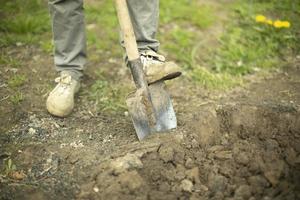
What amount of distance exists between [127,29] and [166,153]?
821 mm

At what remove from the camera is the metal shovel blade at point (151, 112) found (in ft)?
8.61

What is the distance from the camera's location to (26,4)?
438 cm

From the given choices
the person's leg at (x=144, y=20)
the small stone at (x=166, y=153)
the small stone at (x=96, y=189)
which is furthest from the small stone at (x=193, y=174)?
the person's leg at (x=144, y=20)

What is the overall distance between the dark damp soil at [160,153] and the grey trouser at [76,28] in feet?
1.10

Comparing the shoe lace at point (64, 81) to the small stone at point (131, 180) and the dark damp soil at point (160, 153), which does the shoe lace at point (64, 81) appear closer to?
the dark damp soil at point (160, 153)

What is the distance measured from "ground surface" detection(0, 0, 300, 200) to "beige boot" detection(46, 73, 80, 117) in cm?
6

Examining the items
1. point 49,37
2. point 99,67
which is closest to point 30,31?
point 49,37

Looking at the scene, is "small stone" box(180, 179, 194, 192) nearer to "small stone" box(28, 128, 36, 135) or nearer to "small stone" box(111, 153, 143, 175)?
"small stone" box(111, 153, 143, 175)

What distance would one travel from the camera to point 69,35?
3.11 m

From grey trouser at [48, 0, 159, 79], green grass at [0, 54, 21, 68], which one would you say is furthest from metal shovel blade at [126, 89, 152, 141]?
green grass at [0, 54, 21, 68]

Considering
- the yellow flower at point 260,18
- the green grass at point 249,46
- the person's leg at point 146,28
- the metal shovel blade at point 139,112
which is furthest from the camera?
the yellow flower at point 260,18

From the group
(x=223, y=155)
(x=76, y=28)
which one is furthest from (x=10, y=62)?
(x=223, y=155)

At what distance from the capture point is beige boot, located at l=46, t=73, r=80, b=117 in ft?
9.80

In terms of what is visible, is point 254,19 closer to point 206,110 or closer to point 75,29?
point 206,110
